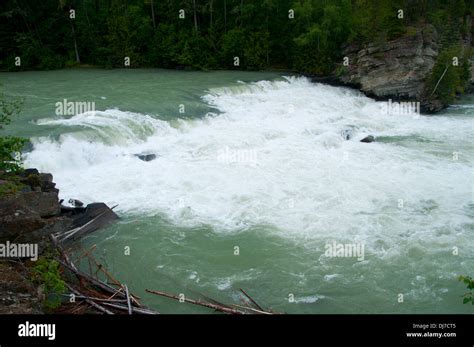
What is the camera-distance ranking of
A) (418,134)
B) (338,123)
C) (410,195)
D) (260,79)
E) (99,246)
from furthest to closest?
(260,79) → (338,123) → (418,134) → (410,195) → (99,246)

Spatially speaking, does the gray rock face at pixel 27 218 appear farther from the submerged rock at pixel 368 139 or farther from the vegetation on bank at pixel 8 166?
the submerged rock at pixel 368 139

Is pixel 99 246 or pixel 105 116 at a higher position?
pixel 105 116

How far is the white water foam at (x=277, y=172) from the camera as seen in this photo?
1273cm

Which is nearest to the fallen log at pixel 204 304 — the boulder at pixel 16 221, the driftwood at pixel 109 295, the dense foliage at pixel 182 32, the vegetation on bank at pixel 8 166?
the driftwood at pixel 109 295

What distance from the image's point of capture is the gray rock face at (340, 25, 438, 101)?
27.6 metres

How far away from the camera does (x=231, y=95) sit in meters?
26.1

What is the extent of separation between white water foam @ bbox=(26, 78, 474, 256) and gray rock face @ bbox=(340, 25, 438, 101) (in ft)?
15.5

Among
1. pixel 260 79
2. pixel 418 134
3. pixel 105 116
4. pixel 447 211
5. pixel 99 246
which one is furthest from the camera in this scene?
pixel 260 79

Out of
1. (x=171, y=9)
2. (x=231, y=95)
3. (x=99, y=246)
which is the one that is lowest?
(x=99, y=246)

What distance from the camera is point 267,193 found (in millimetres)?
14312
